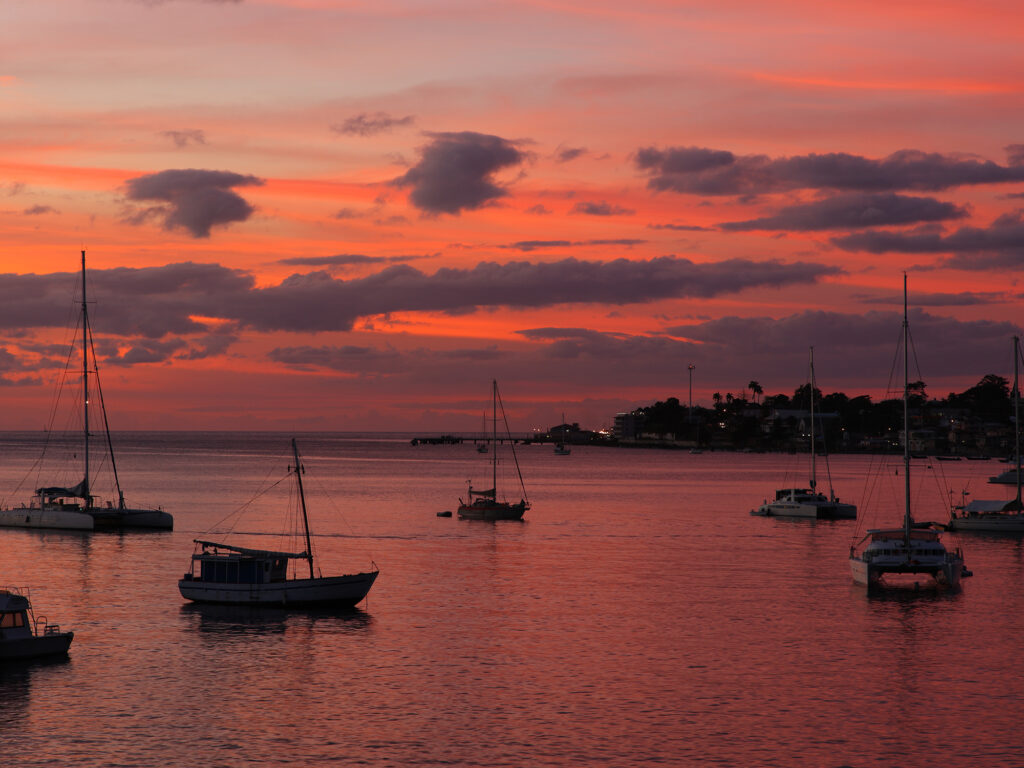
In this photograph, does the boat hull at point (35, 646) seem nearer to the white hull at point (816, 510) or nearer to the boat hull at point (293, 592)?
the boat hull at point (293, 592)

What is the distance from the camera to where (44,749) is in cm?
Result: 4438

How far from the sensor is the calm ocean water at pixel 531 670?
45.4 meters

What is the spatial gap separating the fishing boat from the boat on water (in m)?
15.9

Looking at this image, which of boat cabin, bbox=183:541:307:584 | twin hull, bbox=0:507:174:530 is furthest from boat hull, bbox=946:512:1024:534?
twin hull, bbox=0:507:174:530

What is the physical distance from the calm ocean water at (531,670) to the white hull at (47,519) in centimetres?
2251

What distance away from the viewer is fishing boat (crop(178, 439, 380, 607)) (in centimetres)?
7438

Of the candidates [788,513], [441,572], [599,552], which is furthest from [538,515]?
[441,572]

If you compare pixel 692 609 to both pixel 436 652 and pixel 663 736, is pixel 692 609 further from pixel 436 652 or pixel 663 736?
pixel 663 736

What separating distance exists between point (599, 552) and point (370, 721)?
219 feet

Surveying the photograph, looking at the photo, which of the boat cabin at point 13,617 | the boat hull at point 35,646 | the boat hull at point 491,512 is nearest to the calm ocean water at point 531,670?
the boat hull at point 35,646

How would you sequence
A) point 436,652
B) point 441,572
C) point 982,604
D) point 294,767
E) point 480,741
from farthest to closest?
1. point 441,572
2. point 982,604
3. point 436,652
4. point 480,741
5. point 294,767

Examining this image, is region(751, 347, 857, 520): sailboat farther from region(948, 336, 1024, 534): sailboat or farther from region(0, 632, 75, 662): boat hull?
region(0, 632, 75, 662): boat hull

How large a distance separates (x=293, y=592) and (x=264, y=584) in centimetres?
205

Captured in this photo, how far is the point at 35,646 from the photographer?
190ft
